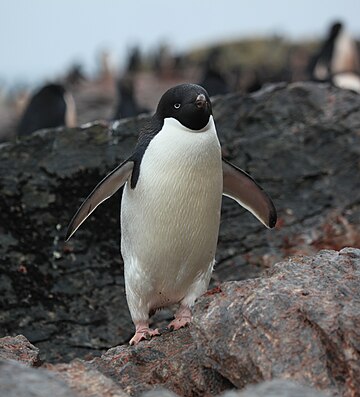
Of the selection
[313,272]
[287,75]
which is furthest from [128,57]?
[313,272]

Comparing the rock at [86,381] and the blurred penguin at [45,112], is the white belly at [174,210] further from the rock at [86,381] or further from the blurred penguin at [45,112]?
the blurred penguin at [45,112]

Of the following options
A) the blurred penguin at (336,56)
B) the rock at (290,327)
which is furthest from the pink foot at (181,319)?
the blurred penguin at (336,56)

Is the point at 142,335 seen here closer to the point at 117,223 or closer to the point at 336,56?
the point at 117,223

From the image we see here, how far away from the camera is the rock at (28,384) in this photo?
282 cm

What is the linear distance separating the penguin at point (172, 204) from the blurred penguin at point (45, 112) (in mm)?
7746

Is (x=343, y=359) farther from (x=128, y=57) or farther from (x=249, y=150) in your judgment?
(x=128, y=57)

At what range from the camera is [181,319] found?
5.24 meters

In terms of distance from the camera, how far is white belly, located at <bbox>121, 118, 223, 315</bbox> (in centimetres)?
512

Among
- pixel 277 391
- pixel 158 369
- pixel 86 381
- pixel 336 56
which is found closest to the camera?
pixel 277 391

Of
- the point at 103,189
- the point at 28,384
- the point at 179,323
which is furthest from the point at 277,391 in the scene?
the point at 103,189

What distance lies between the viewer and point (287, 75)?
24.6 metres

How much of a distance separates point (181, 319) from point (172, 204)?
68 centimetres

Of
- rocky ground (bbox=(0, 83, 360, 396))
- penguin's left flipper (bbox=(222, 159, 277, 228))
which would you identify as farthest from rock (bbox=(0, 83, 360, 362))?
penguin's left flipper (bbox=(222, 159, 277, 228))

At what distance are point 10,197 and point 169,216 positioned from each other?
2.00 m
